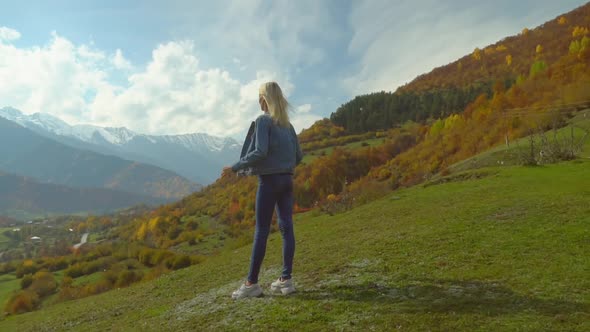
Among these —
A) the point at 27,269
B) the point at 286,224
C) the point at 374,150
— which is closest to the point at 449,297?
the point at 286,224

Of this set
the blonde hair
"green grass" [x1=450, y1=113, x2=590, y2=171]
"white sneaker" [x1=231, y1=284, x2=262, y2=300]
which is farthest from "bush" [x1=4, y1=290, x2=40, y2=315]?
"green grass" [x1=450, y1=113, x2=590, y2=171]

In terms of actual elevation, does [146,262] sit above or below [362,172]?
below

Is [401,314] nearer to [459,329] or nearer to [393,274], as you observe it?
[459,329]

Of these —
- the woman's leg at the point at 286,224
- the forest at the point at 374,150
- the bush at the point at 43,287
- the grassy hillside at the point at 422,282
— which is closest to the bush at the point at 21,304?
the forest at the point at 374,150

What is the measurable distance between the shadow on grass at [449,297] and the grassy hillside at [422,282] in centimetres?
1

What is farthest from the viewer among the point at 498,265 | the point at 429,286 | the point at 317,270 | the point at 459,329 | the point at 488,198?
the point at 488,198

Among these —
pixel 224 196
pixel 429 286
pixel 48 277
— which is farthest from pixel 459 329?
pixel 224 196

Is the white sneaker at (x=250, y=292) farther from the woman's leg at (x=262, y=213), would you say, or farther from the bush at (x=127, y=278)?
the bush at (x=127, y=278)

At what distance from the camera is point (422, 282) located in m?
5.44

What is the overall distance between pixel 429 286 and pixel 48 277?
4622 cm

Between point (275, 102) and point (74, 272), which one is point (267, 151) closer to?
point (275, 102)

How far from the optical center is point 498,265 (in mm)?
5797

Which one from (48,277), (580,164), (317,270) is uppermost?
(580,164)

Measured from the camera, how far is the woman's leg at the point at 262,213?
226 inches
